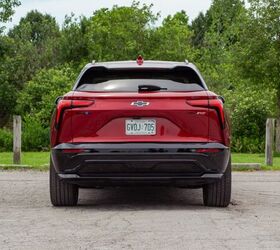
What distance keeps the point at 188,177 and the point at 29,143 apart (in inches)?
655

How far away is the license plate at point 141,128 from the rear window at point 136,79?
465mm

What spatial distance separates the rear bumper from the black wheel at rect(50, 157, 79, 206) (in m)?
0.34

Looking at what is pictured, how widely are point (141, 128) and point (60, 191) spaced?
1.23 m

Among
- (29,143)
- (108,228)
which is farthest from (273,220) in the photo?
(29,143)

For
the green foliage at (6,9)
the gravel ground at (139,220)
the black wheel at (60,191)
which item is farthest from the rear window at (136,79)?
the green foliage at (6,9)

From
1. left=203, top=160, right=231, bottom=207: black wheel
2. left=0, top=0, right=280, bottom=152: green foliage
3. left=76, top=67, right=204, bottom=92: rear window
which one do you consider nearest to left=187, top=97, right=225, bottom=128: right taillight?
left=76, top=67, right=204, bottom=92: rear window

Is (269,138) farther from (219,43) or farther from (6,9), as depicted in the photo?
(219,43)

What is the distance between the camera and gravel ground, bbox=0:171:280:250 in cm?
574

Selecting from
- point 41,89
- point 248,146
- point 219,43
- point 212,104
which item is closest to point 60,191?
point 212,104

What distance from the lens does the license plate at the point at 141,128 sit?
24.9ft

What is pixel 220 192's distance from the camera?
803cm

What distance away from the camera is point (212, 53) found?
199 ft

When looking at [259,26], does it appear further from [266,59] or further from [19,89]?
[19,89]

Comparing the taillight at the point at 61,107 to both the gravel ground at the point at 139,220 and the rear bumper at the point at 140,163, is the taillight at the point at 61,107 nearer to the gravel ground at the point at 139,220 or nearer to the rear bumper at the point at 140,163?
the rear bumper at the point at 140,163
